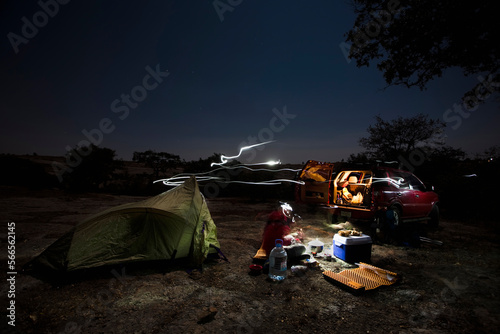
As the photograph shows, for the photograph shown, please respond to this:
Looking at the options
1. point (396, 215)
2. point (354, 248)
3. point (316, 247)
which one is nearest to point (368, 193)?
point (396, 215)

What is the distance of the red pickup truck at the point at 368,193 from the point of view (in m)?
6.70

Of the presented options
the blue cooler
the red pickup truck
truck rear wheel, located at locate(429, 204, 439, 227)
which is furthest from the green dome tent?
truck rear wheel, located at locate(429, 204, 439, 227)

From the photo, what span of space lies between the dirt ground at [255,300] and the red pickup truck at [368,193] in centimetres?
162

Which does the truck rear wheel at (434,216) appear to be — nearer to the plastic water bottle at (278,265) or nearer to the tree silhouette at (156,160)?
the plastic water bottle at (278,265)

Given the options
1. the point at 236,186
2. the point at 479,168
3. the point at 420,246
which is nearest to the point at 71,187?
the point at 236,186

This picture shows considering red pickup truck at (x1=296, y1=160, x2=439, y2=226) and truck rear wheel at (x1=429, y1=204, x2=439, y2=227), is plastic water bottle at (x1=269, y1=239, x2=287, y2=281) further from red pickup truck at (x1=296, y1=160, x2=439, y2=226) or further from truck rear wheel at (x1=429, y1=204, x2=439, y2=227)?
truck rear wheel at (x1=429, y1=204, x2=439, y2=227)

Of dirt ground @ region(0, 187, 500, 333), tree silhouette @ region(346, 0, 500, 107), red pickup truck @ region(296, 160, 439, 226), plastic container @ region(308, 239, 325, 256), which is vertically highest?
tree silhouette @ region(346, 0, 500, 107)

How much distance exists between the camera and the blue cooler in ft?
16.4

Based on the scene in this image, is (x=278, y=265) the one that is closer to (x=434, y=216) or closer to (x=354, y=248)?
(x=354, y=248)

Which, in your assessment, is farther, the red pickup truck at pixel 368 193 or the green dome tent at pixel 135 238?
the red pickup truck at pixel 368 193

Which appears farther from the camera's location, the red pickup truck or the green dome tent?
the red pickup truck

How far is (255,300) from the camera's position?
3.53 meters

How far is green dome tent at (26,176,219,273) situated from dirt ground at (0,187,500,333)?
0.31 metres

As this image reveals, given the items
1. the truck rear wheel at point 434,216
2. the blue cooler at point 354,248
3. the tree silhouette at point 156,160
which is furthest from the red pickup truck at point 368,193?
the tree silhouette at point 156,160
